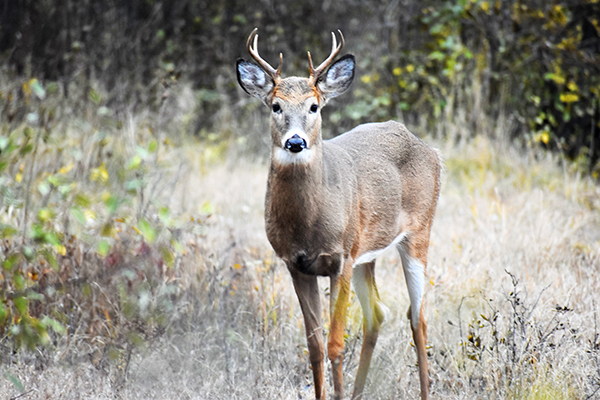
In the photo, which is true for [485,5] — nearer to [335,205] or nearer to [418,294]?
[418,294]

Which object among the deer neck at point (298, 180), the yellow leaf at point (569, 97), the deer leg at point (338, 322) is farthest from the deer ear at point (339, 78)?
the yellow leaf at point (569, 97)

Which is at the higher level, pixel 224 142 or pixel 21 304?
pixel 21 304

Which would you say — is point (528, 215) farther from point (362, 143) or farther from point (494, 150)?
point (362, 143)

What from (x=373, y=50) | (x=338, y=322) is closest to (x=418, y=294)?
(x=338, y=322)

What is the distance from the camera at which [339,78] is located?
3.90m

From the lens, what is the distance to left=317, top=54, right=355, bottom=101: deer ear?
3.87 meters

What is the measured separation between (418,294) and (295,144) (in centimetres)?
136

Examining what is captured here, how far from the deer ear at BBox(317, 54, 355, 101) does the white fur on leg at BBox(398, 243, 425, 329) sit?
1083mm

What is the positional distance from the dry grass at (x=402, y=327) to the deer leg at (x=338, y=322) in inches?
12.1

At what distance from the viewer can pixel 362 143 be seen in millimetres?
4277

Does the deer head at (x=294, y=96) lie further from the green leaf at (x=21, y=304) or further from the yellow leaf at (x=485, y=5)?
the yellow leaf at (x=485, y=5)

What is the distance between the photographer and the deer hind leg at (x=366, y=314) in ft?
13.3

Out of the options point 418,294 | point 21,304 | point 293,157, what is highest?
point 293,157

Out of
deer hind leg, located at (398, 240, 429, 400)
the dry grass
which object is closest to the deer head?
the dry grass
